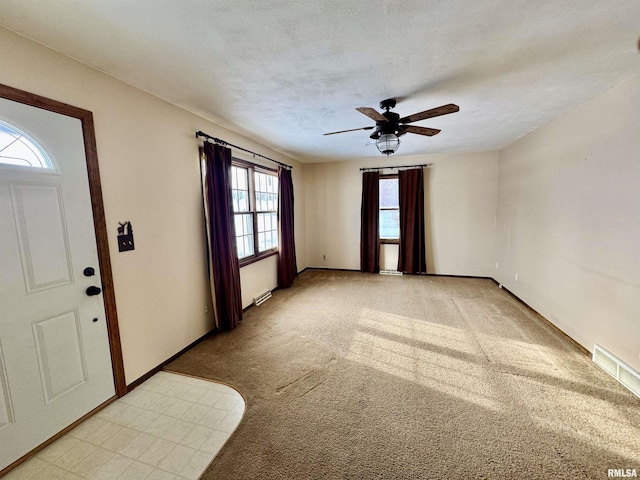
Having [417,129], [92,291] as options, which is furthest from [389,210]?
[92,291]

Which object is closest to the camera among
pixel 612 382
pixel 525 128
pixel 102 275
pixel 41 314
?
pixel 41 314

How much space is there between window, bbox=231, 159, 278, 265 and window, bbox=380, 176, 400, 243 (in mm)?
2329

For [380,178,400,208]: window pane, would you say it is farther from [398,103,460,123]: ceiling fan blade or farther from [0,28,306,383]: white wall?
[0,28,306,383]: white wall

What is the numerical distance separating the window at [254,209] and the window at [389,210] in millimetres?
2329

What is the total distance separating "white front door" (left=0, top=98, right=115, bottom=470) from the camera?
1.49 m

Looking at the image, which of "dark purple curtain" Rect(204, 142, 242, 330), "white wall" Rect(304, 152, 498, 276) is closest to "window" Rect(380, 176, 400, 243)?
"white wall" Rect(304, 152, 498, 276)

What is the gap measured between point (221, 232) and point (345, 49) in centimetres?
218

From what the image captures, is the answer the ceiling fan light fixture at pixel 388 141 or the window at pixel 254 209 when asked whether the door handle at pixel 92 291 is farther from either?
the ceiling fan light fixture at pixel 388 141

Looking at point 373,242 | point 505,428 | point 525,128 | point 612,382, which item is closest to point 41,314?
point 505,428

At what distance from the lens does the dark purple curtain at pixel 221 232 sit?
2.89 meters

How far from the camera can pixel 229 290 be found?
3.07 meters

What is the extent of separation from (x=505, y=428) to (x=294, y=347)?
1828 mm

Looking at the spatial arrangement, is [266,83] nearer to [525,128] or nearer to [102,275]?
[102,275]

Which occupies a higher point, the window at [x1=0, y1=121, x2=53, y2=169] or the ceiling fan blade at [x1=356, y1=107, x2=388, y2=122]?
the ceiling fan blade at [x1=356, y1=107, x2=388, y2=122]
